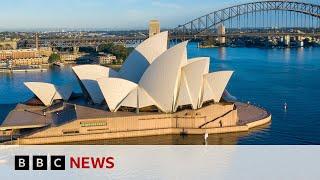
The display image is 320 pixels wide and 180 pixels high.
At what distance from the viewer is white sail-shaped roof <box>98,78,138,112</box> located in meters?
18.8

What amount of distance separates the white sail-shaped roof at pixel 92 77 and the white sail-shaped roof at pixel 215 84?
3839 millimetres

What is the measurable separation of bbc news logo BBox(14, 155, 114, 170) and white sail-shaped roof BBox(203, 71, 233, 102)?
5.57 m

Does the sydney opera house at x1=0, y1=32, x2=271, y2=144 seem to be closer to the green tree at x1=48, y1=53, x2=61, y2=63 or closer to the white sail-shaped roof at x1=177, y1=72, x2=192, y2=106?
the white sail-shaped roof at x1=177, y1=72, x2=192, y2=106

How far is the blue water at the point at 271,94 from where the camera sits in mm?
17531

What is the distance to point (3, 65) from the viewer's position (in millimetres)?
44750

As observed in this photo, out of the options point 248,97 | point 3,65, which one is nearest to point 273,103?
point 248,97

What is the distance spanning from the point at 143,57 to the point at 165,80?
2.52 m

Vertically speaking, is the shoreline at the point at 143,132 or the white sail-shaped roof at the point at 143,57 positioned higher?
the white sail-shaped roof at the point at 143,57

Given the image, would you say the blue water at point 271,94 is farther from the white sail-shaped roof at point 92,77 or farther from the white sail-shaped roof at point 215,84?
the white sail-shaped roof at point 92,77

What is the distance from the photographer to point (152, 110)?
1878cm

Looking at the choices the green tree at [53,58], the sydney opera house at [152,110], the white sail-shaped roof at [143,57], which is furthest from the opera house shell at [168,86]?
the green tree at [53,58]

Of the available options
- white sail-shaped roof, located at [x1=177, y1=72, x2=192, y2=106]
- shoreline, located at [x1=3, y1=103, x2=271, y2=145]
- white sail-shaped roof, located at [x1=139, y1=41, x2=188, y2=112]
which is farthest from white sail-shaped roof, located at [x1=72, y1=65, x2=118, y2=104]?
white sail-shaped roof, located at [x1=177, y1=72, x2=192, y2=106]

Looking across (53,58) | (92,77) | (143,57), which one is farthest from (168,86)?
(53,58)

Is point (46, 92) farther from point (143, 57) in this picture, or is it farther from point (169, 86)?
point (169, 86)
